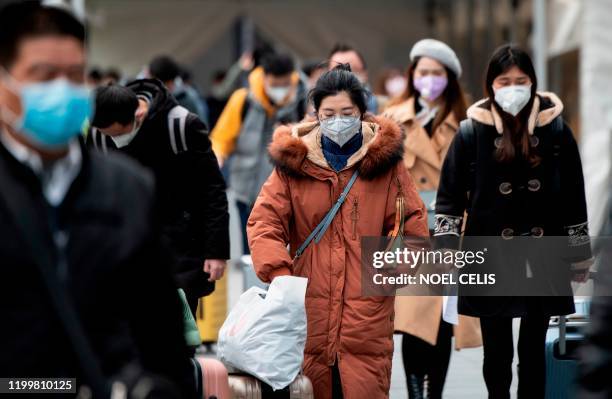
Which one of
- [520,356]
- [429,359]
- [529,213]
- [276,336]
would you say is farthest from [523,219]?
[276,336]

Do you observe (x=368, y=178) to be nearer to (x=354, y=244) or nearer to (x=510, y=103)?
(x=354, y=244)

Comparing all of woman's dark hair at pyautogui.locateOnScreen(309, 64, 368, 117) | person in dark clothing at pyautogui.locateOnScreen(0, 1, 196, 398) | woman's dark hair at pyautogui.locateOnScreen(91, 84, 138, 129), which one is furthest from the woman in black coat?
→ person in dark clothing at pyautogui.locateOnScreen(0, 1, 196, 398)

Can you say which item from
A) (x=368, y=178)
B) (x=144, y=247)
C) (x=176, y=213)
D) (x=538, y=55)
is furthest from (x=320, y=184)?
(x=538, y=55)

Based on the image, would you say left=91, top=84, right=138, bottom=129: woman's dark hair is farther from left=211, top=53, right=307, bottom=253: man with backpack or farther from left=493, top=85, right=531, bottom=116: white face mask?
left=211, top=53, right=307, bottom=253: man with backpack

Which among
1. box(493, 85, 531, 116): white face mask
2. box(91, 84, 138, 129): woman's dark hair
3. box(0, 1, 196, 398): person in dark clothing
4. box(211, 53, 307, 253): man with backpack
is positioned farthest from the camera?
box(211, 53, 307, 253): man with backpack

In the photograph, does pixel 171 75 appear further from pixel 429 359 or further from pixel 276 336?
pixel 276 336

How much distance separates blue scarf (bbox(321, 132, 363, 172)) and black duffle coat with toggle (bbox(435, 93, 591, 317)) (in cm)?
73

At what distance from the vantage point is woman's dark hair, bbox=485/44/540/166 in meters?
6.46

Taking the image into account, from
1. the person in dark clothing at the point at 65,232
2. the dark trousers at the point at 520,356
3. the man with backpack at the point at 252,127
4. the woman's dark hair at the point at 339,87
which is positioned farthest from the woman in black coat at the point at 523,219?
the man with backpack at the point at 252,127

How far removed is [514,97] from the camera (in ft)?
21.5

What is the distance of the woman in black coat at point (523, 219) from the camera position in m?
6.44

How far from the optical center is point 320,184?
19.6 feet

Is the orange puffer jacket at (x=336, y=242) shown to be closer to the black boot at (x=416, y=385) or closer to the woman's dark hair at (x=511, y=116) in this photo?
the woman's dark hair at (x=511, y=116)

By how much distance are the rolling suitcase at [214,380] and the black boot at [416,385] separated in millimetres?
1998
